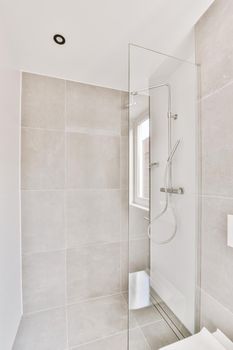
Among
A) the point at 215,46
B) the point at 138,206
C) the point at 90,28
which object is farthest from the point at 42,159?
the point at 215,46

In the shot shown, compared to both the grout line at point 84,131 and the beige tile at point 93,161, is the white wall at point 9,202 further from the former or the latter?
the beige tile at point 93,161

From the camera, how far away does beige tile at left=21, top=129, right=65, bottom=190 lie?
5.18 ft

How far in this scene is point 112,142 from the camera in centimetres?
184

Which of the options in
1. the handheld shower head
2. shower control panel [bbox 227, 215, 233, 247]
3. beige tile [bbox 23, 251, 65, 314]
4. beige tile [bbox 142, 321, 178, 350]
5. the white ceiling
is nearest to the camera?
shower control panel [bbox 227, 215, 233, 247]

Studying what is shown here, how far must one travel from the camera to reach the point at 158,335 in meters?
1.25

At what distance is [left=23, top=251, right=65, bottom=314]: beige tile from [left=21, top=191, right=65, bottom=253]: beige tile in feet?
0.29

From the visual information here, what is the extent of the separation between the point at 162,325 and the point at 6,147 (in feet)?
5.53

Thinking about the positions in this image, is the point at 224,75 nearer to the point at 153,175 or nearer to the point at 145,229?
the point at 153,175

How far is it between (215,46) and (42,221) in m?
1.81

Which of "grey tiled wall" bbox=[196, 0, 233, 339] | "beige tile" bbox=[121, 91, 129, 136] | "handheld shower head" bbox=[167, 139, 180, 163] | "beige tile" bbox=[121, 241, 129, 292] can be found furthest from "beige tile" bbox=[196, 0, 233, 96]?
"beige tile" bbox=[121, 241, 129, 292]

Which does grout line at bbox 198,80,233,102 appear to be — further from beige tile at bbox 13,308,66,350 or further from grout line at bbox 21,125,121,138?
beige tile at bbox 13,308,66,350

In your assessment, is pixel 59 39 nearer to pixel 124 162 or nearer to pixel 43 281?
pixel 124 162

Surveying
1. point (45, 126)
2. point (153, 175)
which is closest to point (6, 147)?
point (45, 126)

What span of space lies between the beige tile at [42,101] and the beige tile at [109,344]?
5.78 ft
